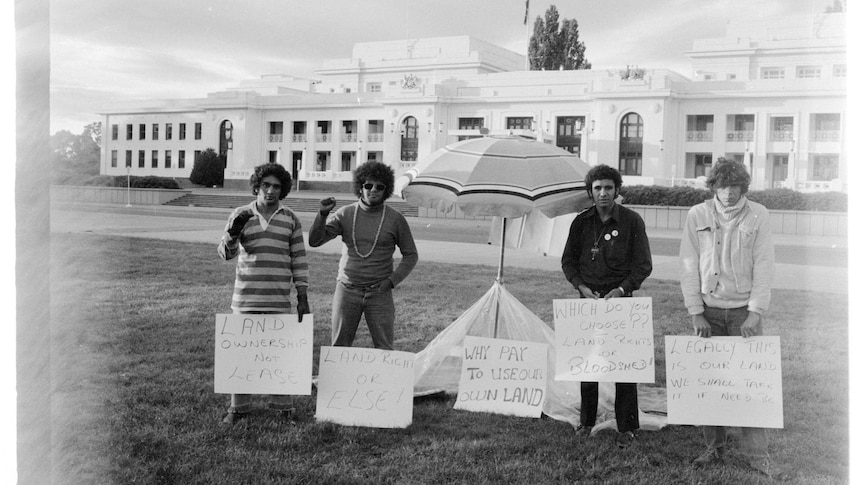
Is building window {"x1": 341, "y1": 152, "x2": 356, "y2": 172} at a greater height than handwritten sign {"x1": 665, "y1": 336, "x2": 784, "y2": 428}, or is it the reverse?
building window {"x1": 341, "y1": 152, "x2": 356, "y2": 172}

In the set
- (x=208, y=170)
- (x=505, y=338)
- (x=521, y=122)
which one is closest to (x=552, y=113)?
(x=521, y=122)

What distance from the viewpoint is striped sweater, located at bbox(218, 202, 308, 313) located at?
184 inches

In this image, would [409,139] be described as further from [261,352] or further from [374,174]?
[261,352]

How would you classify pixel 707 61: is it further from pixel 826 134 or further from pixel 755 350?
pixel 755 350

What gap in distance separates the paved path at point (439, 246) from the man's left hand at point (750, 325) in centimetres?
288

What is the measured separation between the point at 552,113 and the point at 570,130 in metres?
2.13

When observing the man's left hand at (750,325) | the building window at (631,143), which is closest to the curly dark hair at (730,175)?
the man's left hand at (750,325)

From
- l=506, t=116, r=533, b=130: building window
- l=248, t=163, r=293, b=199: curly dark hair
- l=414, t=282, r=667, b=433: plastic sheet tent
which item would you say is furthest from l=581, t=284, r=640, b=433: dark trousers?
l=506, t=116, r=533, b=130: building window

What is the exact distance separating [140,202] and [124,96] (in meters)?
20.4

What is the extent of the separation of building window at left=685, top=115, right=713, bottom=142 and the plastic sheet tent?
125ft

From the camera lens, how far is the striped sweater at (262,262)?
4672 millimetres

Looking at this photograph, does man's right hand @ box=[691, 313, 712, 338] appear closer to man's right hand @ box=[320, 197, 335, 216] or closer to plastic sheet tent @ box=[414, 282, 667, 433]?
plastic sheet tent @ box=[414, 282, 667, 433]

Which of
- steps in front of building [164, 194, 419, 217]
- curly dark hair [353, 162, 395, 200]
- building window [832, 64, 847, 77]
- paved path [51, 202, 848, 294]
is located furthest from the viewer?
steps in front of building [164, 194, 419, 217]

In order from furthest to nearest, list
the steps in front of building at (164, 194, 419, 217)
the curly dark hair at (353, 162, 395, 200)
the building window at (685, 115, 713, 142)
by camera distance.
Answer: the building window at (685, 115, 713, 142)
the steps in front of building at (164, 194, 419, 217)
the curly dark hair at (353, 162, 395, 200)
